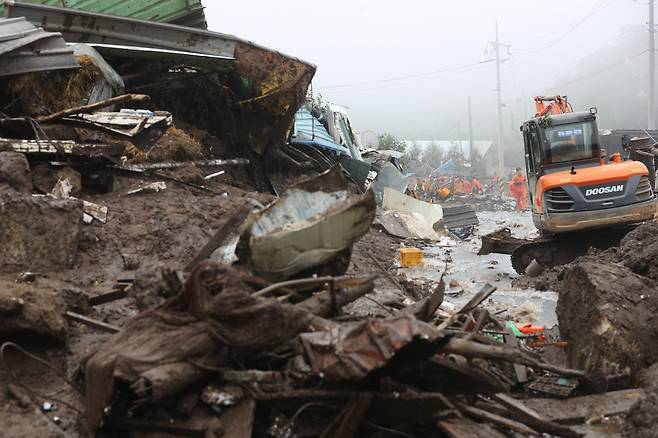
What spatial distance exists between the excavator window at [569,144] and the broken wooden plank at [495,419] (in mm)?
7697

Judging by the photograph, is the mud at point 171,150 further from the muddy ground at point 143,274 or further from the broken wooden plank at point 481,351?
the broken wooden plank at point 481,351

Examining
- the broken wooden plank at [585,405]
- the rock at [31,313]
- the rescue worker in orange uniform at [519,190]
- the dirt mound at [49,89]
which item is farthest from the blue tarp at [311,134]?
the rescue worker in orange uniform at [519,190]

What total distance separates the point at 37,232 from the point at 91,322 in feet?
5.10

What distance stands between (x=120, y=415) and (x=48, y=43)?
5.92 m

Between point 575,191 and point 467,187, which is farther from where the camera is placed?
point 467,187

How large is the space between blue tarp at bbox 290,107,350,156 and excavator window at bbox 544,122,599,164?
501 centimetres

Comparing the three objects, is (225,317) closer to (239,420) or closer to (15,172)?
(239,420)

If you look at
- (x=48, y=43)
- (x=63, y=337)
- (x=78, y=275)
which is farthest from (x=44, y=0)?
(x=63, y=337)

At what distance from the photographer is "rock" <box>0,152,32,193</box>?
536 cm

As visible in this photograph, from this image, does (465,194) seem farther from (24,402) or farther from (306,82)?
(24,402)

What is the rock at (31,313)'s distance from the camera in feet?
10.9

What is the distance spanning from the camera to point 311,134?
13.8 meters

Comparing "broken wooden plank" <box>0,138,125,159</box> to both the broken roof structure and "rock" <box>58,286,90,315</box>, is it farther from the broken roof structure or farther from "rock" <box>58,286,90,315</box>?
the broken roof structure

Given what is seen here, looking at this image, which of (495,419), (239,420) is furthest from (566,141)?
(239,420)
